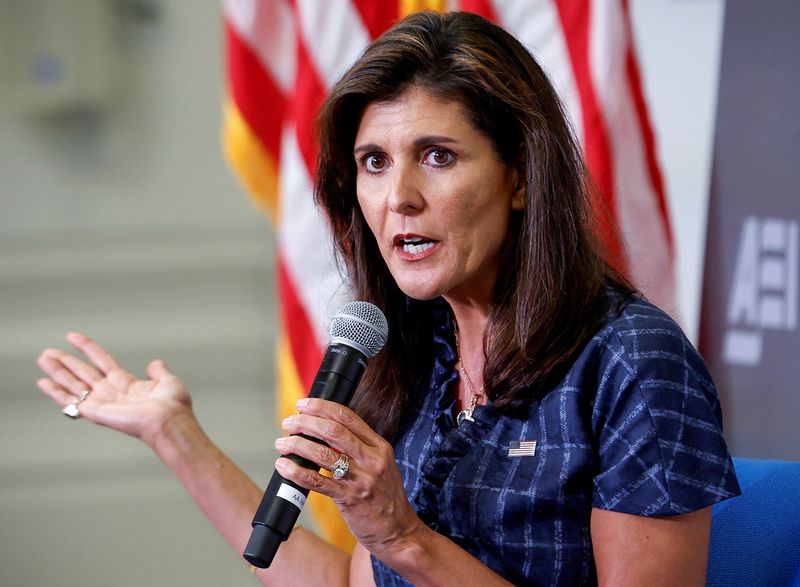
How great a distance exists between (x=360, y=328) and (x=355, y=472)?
17 cm

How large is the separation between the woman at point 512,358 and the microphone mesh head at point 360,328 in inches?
4.2

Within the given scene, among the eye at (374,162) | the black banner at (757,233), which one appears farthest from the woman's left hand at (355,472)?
the black banner at (757,233)

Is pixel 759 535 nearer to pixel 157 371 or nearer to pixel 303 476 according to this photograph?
pixel 303 476

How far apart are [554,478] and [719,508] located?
32 cm

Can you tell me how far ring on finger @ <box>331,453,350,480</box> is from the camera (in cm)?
91

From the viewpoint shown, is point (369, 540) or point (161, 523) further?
point (161, 523)

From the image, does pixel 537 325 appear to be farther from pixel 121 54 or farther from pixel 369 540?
pixel 121 54

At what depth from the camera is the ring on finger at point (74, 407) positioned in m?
1.46

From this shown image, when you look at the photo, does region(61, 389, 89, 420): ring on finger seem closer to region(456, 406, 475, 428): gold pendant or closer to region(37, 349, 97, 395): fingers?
region(37, 349, 97, 395): fingers

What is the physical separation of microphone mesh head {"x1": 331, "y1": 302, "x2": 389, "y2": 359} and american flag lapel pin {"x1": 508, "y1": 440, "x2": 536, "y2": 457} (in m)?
0.23

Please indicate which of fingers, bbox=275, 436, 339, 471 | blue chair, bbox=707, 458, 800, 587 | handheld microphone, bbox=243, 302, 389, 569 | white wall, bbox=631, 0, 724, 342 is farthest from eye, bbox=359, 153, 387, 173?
white wall, bbox=631, 0, 724, 342

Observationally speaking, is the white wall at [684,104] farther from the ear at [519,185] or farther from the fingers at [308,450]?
the fingers at [308,450]

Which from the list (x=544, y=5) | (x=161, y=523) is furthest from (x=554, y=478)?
(x=161, y=523)

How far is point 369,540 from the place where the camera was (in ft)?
3.26
